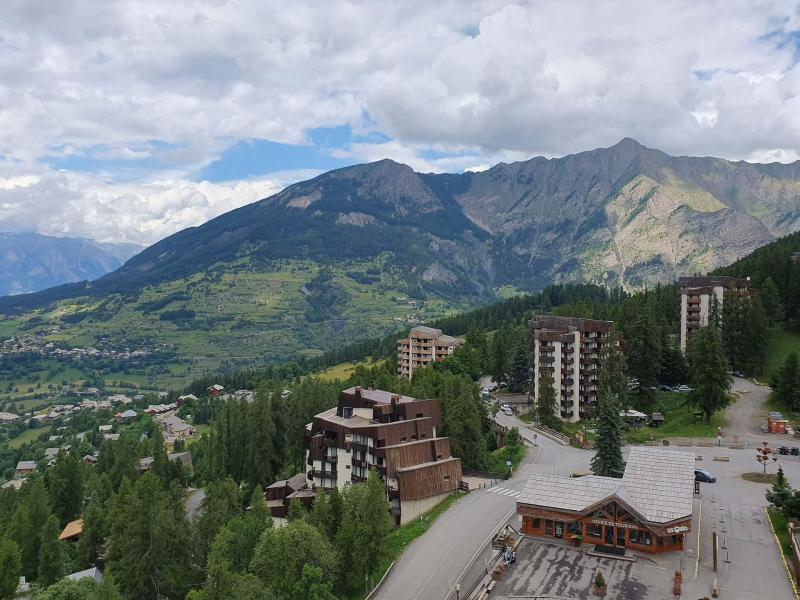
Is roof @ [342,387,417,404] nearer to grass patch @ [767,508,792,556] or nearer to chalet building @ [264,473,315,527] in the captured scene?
chalet building @ [264,473,315,527]

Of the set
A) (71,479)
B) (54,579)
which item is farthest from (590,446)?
(71,479)

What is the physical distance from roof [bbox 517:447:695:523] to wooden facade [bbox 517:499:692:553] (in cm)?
49

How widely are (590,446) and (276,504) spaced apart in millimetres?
38020

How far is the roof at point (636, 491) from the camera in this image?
4806 centimetres

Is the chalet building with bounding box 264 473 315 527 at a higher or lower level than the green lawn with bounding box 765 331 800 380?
lower

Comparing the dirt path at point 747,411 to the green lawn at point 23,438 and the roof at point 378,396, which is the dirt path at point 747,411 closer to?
the roof at point 378,396

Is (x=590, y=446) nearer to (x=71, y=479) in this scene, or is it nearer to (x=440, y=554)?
(x=440, y=554)

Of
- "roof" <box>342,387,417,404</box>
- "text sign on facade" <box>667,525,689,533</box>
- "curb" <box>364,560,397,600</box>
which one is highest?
"roof" <box>342,387,417,404</box>

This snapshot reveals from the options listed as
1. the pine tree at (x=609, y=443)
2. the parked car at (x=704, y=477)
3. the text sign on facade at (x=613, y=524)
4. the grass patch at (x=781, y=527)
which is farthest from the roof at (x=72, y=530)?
the grass patch at (x=781, y=527)

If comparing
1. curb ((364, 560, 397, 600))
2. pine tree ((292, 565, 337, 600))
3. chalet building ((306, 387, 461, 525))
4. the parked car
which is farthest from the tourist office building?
pine tree ((292, 565, 337, 600))

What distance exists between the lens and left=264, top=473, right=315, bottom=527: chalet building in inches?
2749

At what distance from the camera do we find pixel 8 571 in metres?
52.8

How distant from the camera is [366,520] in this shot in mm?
49281

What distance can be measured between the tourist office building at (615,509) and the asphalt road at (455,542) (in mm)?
4521
